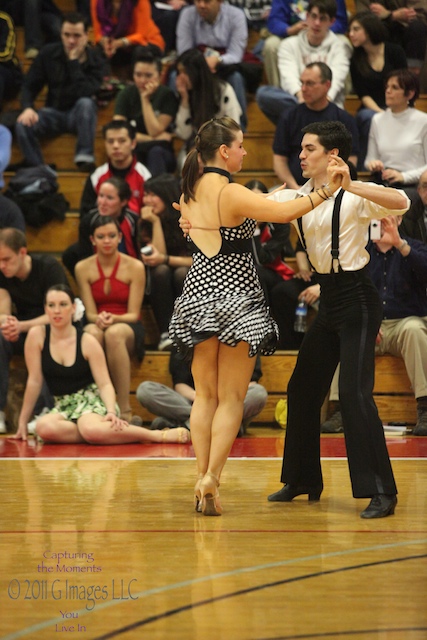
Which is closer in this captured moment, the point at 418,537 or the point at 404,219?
the point at 418,537

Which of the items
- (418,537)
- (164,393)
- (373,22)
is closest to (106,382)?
(164,393)

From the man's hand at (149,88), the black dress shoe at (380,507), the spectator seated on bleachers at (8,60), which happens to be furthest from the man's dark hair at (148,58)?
the black dress shoe at (380,507)

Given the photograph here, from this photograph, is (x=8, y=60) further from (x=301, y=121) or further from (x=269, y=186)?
(x=301, y=121)

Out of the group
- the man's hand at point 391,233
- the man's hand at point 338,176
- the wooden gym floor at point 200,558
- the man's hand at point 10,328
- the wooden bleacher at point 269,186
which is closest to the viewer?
the wooden gym floor at point 200,558

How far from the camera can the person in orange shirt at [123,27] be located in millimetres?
8867

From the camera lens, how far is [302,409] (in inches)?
174

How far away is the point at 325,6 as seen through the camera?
8.15 meters

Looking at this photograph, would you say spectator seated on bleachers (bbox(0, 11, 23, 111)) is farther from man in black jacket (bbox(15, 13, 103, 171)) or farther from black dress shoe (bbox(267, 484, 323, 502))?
black dress shoe (bbox(267, 484, 323, 502))

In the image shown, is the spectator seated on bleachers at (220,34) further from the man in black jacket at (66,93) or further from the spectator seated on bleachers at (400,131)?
the spectator seated on bleachers at (400,131)

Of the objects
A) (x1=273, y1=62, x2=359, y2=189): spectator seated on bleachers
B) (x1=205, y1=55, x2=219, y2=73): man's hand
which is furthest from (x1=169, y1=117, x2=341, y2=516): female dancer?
(x1=205, y1=55, x2=219, y2=73): man's hand

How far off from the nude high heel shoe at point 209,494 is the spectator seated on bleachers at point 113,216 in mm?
3483

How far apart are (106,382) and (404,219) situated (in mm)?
2384

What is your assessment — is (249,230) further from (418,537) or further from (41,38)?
(41,38)

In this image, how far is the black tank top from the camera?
6.38 meters
